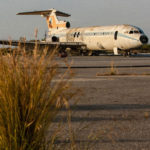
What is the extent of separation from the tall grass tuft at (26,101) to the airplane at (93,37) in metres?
26.1

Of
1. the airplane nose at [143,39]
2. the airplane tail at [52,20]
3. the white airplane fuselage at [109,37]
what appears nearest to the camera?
the airplane nose at [143,39]

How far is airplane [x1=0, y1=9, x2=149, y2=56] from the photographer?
34156mm

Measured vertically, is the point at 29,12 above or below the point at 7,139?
above

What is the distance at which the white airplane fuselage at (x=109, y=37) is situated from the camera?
111 ft

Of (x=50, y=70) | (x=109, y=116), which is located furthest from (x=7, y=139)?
(x=109, y=116)

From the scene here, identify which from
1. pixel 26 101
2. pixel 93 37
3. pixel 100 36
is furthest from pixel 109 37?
pixel 26 101

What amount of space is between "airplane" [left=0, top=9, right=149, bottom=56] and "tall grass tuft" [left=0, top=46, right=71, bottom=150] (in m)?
26.1

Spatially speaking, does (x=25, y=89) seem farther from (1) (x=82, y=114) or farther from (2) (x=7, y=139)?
(1) (x=82, y=114)

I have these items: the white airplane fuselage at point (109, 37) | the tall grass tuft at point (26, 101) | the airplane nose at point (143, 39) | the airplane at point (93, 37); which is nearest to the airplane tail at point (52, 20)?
the airplane at point (93, 37)

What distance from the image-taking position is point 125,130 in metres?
4.64

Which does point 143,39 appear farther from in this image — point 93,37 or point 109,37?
point 93,37

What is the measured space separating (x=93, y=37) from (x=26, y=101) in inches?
1433

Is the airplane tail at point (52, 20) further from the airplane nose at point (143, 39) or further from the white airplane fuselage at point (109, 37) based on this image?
the airplane nose at point (143, 39)

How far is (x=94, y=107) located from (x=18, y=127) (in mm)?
3823
